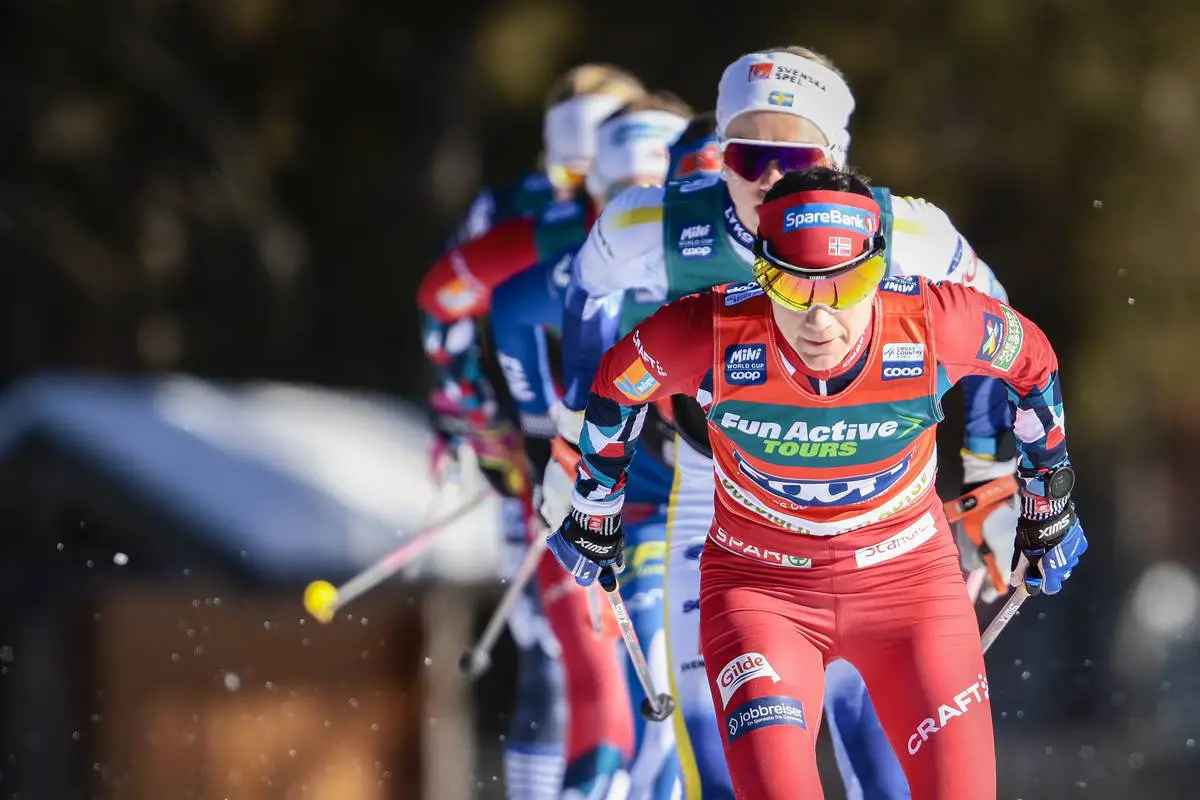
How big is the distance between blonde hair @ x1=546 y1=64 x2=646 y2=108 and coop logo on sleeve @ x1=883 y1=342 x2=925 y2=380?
3576 millimetres

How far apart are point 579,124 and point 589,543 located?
3.26 m

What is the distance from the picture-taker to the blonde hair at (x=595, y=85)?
25.1 ft

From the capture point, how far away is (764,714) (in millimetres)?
4211

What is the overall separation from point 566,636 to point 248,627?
4.44 metres

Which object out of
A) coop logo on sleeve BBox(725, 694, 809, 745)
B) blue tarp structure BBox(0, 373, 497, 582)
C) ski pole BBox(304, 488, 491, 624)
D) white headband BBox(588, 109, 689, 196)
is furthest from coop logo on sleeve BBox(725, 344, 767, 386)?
blue tarp structure BBox(0, 373, 497, 582)

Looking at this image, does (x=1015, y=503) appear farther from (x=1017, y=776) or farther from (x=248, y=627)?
(x=1017, y=776)

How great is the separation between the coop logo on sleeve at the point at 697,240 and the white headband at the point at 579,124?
247 centimetres

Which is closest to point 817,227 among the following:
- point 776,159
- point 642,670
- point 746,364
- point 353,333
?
point 746,364

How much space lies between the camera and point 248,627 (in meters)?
10.3

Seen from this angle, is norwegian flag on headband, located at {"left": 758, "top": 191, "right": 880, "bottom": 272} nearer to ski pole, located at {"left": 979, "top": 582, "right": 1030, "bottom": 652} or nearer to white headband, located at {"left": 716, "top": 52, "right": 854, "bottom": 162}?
white headband, located at {"left": 716, "top": 52, "right": 854, "bottom": 162}

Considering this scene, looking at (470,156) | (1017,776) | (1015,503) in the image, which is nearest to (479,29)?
(470,156)

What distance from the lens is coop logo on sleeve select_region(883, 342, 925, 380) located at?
4.25 m

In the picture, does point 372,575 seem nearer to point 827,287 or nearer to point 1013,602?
point 1013,602

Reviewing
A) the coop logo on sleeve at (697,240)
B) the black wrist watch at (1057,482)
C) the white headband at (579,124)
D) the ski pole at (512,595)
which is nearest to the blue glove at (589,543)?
the coop logo on sleeve at (697,240)
